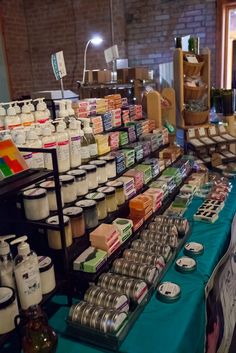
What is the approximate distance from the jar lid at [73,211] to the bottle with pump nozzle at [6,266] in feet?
1.06

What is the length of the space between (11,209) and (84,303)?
448mm

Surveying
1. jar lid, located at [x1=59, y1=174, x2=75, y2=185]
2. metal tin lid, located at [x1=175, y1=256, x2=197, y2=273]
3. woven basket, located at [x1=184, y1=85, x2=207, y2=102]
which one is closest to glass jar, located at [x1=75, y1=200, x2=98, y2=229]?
jar lid, located at [x1=59, y1=174, x2=75, y2=185]

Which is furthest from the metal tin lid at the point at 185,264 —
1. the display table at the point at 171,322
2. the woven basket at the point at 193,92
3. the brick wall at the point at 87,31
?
the brick wall at the point at 87,31

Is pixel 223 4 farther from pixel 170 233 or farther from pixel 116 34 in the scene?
pixel 170 233

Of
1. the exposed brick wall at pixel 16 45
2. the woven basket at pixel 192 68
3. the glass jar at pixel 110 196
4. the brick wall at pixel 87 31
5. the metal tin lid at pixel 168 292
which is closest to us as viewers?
the metal tin lid at pixel 168 292

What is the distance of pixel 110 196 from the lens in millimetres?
1606

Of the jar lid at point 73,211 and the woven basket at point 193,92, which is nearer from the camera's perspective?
the jar lid at point 73,211

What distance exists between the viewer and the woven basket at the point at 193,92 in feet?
10.1

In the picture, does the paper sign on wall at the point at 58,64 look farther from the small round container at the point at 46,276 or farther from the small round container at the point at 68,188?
the small round container at the point at 46,276

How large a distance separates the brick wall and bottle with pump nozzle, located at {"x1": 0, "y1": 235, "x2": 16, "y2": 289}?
4126mm

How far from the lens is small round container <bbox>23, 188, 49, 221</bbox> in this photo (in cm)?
121

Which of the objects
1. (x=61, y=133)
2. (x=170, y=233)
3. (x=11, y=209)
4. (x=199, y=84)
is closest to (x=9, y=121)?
(x=61, y=133)

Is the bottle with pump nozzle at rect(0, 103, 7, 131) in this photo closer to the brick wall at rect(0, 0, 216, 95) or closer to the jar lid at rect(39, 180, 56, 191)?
the jar lid at rect(39, 180, 56, 191)

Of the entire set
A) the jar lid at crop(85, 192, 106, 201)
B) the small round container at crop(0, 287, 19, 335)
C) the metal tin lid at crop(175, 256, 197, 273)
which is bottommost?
the metal tin lid at crop(175, 256, 197, 273)
